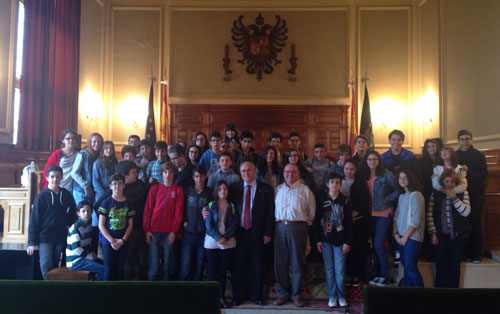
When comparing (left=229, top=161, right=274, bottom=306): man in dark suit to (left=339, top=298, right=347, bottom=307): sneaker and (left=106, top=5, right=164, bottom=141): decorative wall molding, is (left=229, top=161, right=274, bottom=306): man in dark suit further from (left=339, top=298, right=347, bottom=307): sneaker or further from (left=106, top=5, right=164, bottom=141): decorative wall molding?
(left=106, top=5, right=164, bottom=141): decorative wall molding

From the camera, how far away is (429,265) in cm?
380

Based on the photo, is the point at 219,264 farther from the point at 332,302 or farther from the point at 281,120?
the point at 281,120

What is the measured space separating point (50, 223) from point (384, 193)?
3318 mm

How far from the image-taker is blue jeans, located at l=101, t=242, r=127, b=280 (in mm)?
3061

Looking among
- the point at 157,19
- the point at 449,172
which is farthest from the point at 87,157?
the point at 157,19

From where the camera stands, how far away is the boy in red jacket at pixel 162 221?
3.22 meters

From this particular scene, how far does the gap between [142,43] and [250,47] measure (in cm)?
279

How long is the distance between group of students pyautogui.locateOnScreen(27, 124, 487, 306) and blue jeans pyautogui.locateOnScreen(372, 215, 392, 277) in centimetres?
1

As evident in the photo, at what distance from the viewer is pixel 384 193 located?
3471mm

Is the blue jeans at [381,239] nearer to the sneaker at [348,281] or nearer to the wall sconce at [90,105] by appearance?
the sneaker at [348,281]

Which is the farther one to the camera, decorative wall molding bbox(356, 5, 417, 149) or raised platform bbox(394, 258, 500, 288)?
decorative wall molding bbox(356, 5, 417, 149)

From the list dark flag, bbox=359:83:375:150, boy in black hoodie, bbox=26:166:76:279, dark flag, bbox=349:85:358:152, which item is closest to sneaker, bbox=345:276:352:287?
boy in black hoodie, bbox=26:166:76:279

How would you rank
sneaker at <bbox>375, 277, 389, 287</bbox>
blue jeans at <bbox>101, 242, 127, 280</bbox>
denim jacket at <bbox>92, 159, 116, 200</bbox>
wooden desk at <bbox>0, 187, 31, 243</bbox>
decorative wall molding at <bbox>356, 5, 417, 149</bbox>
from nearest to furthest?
blue jeans at <bbox>101, 242, 127, 280</bbox> → sneaker at <bbox>375, 277, 389, 287</bbox> → denim jacket at <bbox>92, 159, 116, 200</bbox> → wooden desk at <bbox>0, 187, 31, 243</bbox> → decorative wall molding at <bbox>356, 5, 417, 149</bbox>

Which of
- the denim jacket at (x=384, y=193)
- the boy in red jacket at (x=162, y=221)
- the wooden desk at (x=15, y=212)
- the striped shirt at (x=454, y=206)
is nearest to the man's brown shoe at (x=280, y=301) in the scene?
the boy in red jacket at (x=162, y=221)
